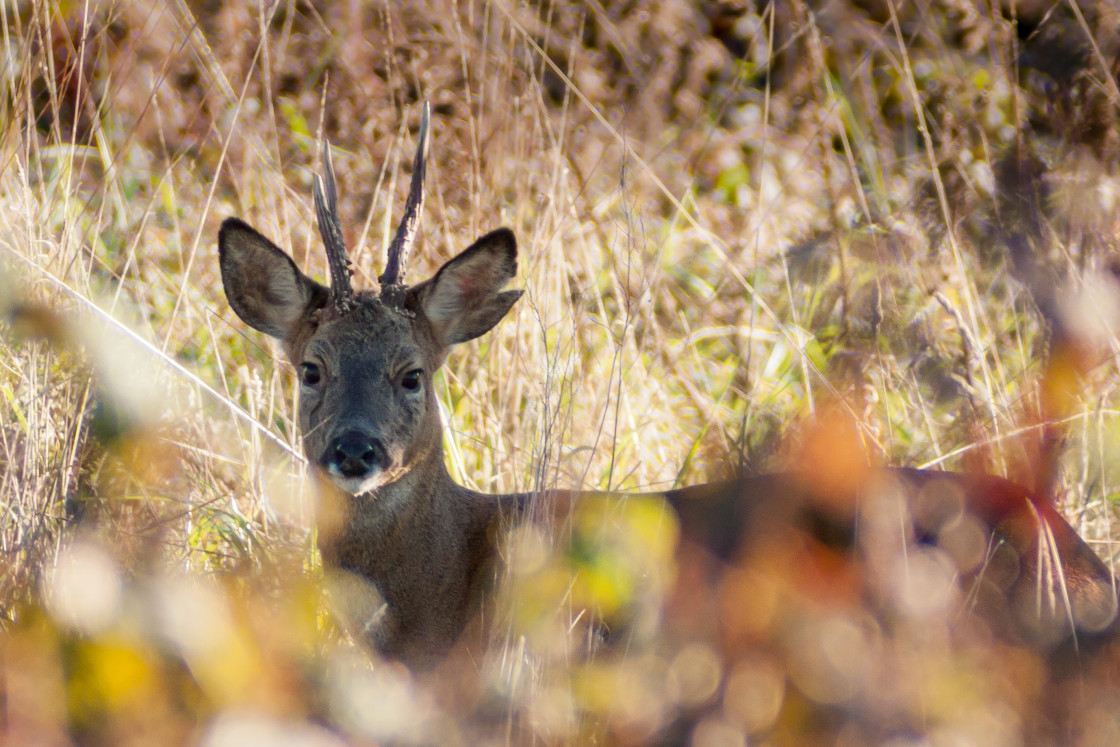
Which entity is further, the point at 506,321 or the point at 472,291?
the point at 506,321

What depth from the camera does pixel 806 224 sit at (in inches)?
270

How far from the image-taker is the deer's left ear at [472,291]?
3803 millimetres

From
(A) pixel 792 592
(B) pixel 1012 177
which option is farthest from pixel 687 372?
(A) pixel 792 592

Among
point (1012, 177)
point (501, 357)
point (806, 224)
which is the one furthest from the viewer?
point (806, 224)

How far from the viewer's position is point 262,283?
3.97 metres

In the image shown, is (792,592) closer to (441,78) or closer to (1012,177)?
(1012,177)

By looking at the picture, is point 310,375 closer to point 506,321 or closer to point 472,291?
point 472,291

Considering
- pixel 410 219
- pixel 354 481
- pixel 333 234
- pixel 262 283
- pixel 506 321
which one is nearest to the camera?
pixel 354 481

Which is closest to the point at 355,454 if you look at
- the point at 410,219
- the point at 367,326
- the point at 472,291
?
the point at 367,326

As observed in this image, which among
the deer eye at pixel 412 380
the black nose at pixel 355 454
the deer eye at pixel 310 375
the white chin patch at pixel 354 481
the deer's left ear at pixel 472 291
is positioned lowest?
the white chin patch at pixel 354 481

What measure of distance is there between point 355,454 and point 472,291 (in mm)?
885

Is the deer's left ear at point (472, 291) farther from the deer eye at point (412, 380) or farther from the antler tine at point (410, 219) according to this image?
the deer eye at point (412, 380)

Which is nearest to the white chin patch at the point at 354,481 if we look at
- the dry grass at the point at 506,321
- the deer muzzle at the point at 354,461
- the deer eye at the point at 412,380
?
the deer muzzle at the point at 354,461

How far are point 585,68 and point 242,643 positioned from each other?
6477 millimetres
